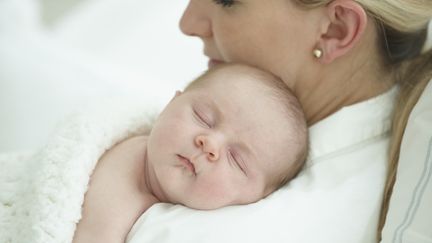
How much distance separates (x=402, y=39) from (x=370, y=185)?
321 millimetres

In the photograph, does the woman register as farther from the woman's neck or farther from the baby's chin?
the baby's chin

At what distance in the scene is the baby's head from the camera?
1104 mm

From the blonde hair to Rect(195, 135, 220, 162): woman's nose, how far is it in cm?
31

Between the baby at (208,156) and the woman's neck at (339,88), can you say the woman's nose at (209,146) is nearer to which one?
the baby at (208,156)

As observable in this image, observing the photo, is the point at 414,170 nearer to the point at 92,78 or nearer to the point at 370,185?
the point at 370,185

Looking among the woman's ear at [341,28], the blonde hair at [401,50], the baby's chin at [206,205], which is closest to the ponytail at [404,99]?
the blonde hair at [401,50]

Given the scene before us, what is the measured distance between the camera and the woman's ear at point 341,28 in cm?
118

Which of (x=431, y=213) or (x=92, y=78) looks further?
(x=92, y=78)

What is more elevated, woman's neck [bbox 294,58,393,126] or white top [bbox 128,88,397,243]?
woman's neck [bbox 294,58,393,126]

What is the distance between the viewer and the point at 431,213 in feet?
3.35

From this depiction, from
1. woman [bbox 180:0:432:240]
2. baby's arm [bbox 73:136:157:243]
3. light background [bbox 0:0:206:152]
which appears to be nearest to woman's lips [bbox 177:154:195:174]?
baby's arm [bbox 73:136:157:243]

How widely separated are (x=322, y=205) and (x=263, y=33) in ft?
1.21

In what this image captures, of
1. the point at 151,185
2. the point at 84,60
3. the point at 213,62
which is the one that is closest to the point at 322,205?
the point at 151,185

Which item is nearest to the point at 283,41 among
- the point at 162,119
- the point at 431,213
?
the point at 162,119
